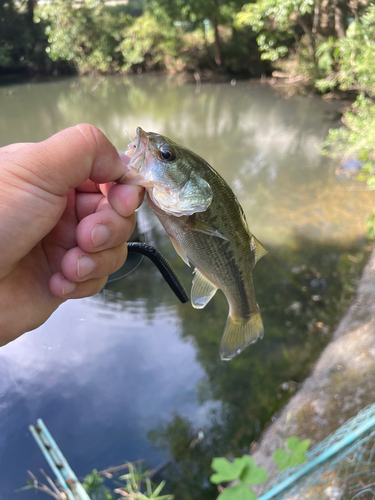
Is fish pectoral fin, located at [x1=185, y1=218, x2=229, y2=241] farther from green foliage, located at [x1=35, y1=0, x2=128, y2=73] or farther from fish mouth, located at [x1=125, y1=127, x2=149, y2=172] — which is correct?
green foliage, located at [x1=35, y1=0, x2=128, y2=73]

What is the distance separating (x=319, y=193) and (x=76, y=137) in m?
6.18

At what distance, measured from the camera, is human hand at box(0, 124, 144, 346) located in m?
0.87

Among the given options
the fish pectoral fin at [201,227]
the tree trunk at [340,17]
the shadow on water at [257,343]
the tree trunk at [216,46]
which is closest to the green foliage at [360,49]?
the tree trunk at [340,17]

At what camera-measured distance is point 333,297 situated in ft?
13.6

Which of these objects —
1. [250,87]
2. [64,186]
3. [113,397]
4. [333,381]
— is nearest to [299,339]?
[333,381]

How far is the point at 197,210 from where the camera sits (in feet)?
3.30

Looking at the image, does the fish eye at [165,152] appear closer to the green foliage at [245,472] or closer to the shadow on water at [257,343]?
the green foliage at [245,472]

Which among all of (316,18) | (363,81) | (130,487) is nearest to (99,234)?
(130,487)

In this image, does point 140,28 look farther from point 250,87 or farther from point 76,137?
point 76,137

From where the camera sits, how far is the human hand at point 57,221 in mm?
870

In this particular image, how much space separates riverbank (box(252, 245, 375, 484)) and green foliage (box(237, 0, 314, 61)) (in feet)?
19.9

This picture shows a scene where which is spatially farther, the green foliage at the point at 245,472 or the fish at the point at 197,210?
the green foliage at the point at 245,472

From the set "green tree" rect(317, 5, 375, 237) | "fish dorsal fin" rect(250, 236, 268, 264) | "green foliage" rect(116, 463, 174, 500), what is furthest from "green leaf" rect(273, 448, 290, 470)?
"green tree" rect(317, 5, 375, 237)

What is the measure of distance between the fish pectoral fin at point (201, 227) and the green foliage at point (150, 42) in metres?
17.4
